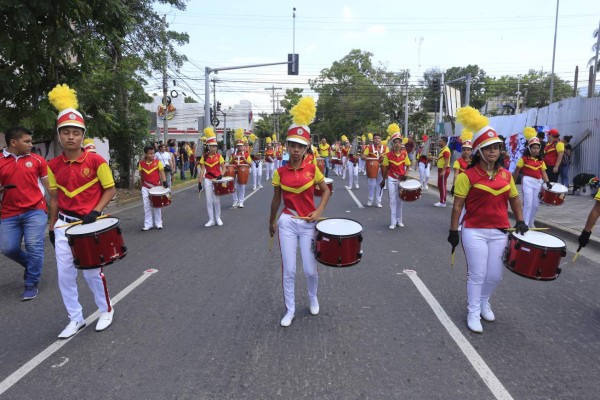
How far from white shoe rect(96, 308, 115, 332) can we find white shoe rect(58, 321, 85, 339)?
169mm

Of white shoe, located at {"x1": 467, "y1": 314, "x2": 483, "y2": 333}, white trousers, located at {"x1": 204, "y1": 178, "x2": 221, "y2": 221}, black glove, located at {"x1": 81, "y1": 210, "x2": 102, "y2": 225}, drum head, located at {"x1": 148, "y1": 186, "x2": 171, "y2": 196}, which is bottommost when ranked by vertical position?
white shoe, located at {"x1": 467, "y1": 314, "x2": 483, "y2": 333}

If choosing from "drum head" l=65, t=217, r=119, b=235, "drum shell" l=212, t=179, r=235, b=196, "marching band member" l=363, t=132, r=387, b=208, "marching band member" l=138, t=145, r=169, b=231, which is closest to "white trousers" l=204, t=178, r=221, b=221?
"drum shell" l=212, t=179, r=235, b=196

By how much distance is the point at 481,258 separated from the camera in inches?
164

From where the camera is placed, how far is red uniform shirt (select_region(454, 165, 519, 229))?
13.6 ft

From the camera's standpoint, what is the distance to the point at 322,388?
323 centimetres

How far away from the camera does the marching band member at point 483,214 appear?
4.14 m

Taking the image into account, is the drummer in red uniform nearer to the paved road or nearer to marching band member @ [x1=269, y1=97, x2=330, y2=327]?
the paved road

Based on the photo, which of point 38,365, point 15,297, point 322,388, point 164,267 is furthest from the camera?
point 164,267

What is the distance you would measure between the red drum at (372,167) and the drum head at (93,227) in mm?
9361

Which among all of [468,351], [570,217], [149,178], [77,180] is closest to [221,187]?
[149,178]

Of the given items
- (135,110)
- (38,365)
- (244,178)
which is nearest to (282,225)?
(38,365)

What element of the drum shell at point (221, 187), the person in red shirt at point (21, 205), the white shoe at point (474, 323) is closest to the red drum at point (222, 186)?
the drum shell at point (221, 187)

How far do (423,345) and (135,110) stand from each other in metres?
15.3

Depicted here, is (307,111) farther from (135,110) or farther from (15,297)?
(135,110)
